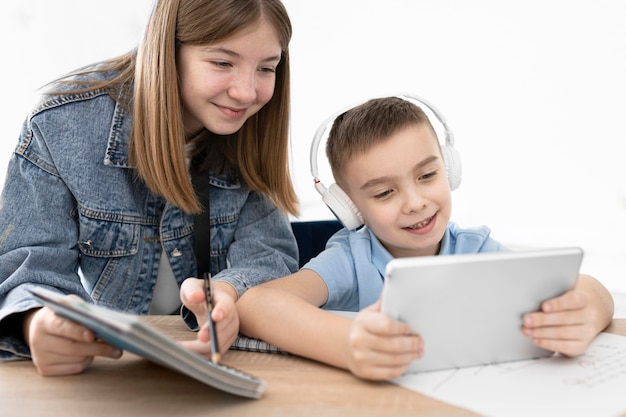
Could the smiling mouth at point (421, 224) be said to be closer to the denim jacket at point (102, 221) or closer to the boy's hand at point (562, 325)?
the denim jacket at point (102, 221)

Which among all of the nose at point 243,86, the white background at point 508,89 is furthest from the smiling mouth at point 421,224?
the white background at point 508,89

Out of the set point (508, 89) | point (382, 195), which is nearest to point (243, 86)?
point (382, 195)

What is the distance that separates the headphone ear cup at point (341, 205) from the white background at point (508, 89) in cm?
186

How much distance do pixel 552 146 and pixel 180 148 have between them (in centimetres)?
234

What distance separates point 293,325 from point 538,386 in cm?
33

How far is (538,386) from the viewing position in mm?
799

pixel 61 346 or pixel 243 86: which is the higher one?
pixel 243 86

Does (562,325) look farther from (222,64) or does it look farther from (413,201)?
(222,64)

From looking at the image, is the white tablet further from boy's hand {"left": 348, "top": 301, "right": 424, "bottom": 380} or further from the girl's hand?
the girl's hand

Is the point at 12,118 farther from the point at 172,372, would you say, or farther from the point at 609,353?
the point at 609,353

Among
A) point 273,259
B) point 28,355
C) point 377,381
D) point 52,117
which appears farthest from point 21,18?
point 377,381

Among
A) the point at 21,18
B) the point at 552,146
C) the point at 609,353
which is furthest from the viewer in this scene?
the point at 552,146

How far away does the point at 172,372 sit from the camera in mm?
865

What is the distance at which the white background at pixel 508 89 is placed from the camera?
3150 mm
